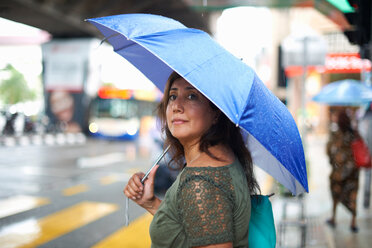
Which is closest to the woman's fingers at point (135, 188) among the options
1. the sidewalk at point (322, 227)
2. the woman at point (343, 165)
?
the sidewalk at point (322, 227)

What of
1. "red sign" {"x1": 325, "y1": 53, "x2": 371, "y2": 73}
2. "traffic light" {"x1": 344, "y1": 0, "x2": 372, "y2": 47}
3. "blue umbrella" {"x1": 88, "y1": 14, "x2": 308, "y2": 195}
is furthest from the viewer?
"red sign" {"x1": 325, "y1": 53, "x2": 371, "y2": 73}

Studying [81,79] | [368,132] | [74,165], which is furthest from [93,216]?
[81,79]

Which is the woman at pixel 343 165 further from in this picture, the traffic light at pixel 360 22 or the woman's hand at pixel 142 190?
the woman's hand at pixel 142 190

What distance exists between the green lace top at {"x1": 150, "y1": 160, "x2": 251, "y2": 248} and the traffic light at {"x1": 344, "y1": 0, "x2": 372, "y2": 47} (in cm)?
300

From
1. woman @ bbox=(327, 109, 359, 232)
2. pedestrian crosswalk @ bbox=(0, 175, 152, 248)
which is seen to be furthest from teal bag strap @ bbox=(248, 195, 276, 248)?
woman @ bbox=(327, 109, 359, 232)

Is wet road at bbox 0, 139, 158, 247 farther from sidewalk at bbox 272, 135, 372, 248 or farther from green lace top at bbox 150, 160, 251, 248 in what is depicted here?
green lace top at bbox 150, 160, 251, 248

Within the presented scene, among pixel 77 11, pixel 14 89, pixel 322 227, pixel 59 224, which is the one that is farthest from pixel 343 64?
pixel 14 89

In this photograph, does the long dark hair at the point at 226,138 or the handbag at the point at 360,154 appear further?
the handbag at the point at 360,154

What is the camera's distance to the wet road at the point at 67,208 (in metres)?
5.19

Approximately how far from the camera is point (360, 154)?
608 cm

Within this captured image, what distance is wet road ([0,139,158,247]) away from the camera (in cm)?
519

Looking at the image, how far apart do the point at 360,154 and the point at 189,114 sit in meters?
5.04

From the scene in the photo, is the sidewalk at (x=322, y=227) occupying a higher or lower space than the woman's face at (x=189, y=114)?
lower

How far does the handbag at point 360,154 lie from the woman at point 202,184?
15.0 ft
